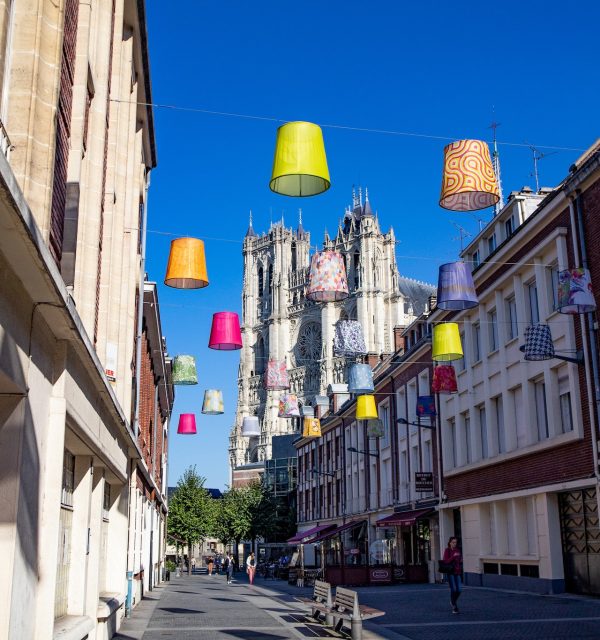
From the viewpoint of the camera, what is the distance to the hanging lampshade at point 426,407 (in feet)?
110

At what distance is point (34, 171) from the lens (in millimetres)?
6898

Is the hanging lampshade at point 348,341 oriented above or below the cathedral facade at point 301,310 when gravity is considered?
below

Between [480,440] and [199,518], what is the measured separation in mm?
43800

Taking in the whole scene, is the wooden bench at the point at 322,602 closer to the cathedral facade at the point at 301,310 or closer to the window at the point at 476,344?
the window at the point at 476,344

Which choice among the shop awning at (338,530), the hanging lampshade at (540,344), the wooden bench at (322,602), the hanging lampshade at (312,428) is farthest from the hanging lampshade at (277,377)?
the wooden bench at (322,602)

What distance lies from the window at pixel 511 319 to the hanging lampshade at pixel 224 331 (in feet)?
30.8

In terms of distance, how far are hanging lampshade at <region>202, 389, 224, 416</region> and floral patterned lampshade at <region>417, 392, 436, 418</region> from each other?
8.12 metres

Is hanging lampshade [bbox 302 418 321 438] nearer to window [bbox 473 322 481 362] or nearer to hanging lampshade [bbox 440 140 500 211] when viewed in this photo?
window [bbox 473 322 481 362]

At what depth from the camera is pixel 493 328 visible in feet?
93.2

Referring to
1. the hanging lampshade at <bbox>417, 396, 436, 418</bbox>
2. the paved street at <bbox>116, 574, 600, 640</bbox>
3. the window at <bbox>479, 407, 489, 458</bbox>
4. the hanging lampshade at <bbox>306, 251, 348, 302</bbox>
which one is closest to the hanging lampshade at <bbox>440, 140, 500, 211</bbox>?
the hanging lampshade at <bbox>306, 251, 348, 302</bbox>

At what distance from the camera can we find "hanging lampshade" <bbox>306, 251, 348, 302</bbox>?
1762 centimetres

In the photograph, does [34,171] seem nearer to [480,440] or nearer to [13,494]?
[13,494]

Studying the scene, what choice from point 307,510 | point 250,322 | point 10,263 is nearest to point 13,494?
point 10,263

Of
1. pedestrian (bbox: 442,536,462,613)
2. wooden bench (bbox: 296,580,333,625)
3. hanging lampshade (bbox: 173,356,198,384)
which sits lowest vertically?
wooden bench (bbox: 296,580,333,625)
